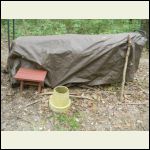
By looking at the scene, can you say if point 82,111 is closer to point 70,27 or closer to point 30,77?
point 30,77

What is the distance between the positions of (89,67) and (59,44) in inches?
29.8

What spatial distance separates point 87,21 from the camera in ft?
29.5

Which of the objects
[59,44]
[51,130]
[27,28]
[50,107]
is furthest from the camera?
[27,28]

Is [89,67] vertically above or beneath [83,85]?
above

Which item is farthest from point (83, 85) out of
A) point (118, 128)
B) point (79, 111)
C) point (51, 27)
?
point (51, 27)

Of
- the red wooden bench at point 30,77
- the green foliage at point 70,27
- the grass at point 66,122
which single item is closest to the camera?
the grass at point 66,122

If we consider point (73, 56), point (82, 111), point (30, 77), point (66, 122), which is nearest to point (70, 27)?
point (73, 56)

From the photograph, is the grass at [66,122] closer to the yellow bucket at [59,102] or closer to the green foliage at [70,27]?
the yellow bucket at [59,102]

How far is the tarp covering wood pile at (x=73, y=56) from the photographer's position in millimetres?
5559

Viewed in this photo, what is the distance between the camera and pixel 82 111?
527 cm

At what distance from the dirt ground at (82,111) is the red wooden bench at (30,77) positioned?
188mm

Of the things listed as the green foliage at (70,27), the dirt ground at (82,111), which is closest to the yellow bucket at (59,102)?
the dirt ground at (82,111)

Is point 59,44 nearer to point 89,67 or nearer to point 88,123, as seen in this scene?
point 89,67

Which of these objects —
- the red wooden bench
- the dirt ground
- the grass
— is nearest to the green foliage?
the dirt ground
